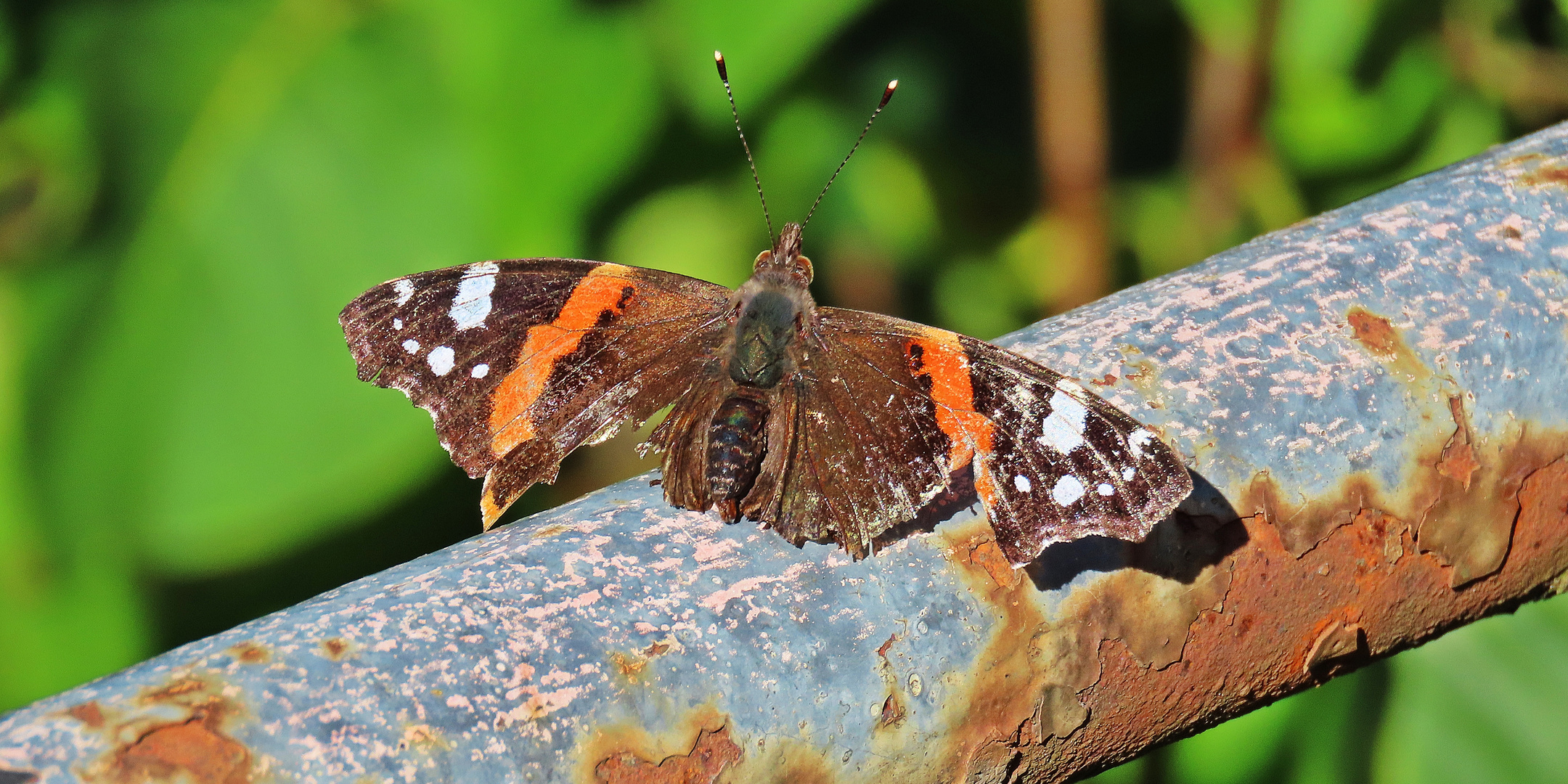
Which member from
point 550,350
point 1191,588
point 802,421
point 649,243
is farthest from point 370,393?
point 1191,588

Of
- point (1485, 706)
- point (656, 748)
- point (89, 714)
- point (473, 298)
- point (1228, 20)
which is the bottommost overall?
point (1485, 706)

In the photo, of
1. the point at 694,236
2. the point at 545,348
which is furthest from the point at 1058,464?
the point at 694,236

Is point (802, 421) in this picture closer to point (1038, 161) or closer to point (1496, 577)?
point (1496, 577)

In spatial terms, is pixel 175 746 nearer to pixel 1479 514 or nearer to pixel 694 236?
pixel 1479 514

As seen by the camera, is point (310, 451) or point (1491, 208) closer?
point (1491, 208)

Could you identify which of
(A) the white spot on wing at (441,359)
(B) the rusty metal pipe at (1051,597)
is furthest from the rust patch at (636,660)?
(A) the white spot on wing at (441,359)

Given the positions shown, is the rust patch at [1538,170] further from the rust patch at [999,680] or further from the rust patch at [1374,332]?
the rust patch at [999,680]

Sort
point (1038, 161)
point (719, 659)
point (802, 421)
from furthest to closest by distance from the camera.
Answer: point (1038, 161), point (802, 421), point (719, 659)
